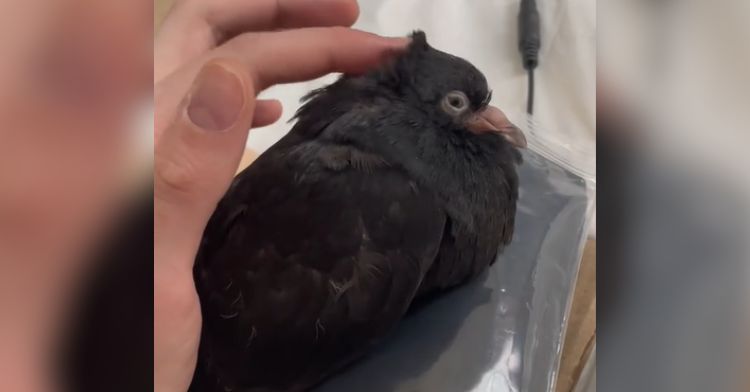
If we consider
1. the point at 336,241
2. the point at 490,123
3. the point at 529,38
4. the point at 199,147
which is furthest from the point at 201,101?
the point at 529,38

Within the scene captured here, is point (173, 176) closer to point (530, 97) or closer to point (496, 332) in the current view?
point (496, 332)

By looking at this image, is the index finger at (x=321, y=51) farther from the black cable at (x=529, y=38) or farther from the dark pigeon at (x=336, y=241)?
the black cable at (x=529, y=38)

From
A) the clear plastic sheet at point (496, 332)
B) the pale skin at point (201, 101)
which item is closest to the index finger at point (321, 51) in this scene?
the pale skin at point (201, 101)

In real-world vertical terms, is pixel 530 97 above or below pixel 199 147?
below

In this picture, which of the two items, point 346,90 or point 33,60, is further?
point 346,90

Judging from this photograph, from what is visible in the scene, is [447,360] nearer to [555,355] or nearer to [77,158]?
[555,355]

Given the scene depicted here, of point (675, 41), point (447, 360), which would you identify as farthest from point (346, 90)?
point (675, 41)
